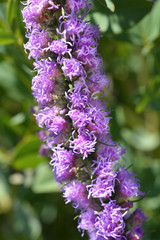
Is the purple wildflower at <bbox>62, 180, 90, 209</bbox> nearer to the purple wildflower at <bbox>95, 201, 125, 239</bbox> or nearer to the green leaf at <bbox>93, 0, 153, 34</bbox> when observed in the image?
the purple wildflower at <bbox>95, 201, 125, 239</bbox>

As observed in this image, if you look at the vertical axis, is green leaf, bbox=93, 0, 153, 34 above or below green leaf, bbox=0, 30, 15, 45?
below

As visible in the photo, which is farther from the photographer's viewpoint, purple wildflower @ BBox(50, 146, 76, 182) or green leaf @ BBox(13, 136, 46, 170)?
green leaf @ BBox(13, 136, 46, 170)

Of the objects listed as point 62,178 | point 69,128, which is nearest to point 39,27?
point 69,128

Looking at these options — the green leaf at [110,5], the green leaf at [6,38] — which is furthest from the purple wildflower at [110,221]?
the green leaf at [6,38]

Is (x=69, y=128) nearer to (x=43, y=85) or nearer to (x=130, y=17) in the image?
(x=43, y=85)

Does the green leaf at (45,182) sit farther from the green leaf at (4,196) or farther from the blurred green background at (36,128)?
the green leaf at (4,196)

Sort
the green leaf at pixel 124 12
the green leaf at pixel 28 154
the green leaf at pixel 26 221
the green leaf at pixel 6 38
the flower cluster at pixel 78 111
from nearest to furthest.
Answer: the flower cluster at pixel 78 111 < the green leaf at pixel 124 12 < the green leaf at pixel 6 38 < the green leaf at pixel 28 154 < the green leaf at pixel 26 221

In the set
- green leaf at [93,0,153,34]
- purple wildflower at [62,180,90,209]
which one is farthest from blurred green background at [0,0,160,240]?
purple wildflower at [62,180,90,209]
